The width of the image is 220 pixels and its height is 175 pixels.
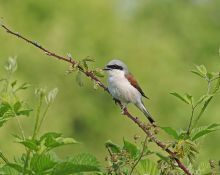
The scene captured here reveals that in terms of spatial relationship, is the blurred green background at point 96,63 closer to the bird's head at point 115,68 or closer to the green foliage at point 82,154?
the bird's head at point 115,68

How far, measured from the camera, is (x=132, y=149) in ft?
9.95

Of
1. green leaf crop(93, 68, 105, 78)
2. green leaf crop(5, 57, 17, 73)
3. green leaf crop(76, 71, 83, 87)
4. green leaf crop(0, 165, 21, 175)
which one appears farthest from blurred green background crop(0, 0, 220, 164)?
green leaf crop(0, 165, 21, 175)

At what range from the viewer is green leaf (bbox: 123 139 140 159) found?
9.90 ft

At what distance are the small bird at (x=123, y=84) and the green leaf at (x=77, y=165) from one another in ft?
15.9

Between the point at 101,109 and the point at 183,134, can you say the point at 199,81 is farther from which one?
the point at 183,134

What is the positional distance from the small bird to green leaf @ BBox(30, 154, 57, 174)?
4881 millimetres

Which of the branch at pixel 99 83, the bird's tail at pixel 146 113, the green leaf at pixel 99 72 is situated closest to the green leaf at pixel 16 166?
the branch at pixel 99 83

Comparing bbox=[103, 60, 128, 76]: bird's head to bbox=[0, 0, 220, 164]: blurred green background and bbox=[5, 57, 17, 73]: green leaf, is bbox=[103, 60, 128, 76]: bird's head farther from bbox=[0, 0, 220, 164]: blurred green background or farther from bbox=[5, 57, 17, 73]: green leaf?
bbox=[0, 0, 220, 164]: blurred green background

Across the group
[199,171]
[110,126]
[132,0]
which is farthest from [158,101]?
[199,171]

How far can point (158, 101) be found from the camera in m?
36.8

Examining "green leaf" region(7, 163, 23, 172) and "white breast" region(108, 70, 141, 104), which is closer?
"green leaf" region(7, 163, 23, 172)

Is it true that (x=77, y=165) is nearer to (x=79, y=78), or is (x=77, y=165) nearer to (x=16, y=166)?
(x=16, y=166)

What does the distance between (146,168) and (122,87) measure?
16.1 ft

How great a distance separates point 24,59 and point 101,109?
5958 millimetres
